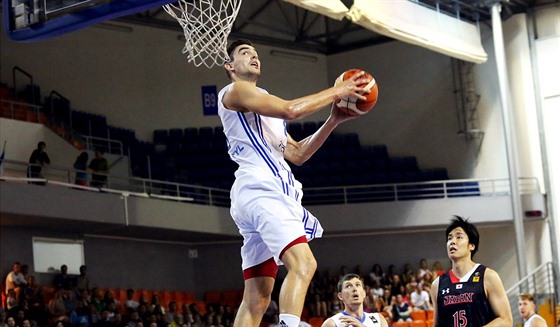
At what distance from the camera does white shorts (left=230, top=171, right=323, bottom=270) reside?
18.3ft

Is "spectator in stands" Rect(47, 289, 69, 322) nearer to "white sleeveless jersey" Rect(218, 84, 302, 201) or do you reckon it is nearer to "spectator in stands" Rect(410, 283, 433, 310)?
"spectator in stands" Rect(410, 283, 433, 310)

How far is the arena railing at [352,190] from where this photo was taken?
21.7 metres

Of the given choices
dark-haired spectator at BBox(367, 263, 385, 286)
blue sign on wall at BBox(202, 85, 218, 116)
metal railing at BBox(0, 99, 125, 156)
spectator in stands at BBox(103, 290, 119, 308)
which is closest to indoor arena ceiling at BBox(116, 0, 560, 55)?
blue sign on wall at BBox(202, 85, 218, 116)

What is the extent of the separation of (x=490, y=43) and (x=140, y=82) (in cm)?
921

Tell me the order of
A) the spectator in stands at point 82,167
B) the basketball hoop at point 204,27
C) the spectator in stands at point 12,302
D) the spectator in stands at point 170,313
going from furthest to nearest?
1. the spectator in stands at point 82,167
2. the spectator in stands at point 170,313
3. the spectator in stands at point 12,302
4. the basketball hoop at point 204,27

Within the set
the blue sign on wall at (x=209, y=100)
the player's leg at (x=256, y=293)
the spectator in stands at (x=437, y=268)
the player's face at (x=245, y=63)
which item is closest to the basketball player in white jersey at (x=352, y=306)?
the player's leg at (x=256, y=293)

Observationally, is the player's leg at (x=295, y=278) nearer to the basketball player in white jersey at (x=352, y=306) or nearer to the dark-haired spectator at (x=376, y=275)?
the basketball player in white jersey at (x=352, y=306)

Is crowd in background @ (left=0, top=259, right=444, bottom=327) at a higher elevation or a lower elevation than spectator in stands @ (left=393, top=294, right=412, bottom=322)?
higher

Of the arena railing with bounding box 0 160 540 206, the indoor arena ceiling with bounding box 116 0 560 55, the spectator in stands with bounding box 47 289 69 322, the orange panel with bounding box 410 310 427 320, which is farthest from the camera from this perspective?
the indoor arena ceiling with bounding box 116 0 560 55

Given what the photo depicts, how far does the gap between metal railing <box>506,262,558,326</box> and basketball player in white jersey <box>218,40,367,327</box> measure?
1568 cm

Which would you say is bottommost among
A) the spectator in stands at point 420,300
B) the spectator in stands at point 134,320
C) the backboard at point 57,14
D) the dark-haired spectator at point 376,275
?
the spectator in stands at point 420,300

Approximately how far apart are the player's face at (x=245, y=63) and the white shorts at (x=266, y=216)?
63 cm

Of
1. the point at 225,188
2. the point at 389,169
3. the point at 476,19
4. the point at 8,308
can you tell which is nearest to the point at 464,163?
the point at 389,169

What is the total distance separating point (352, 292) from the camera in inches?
311
